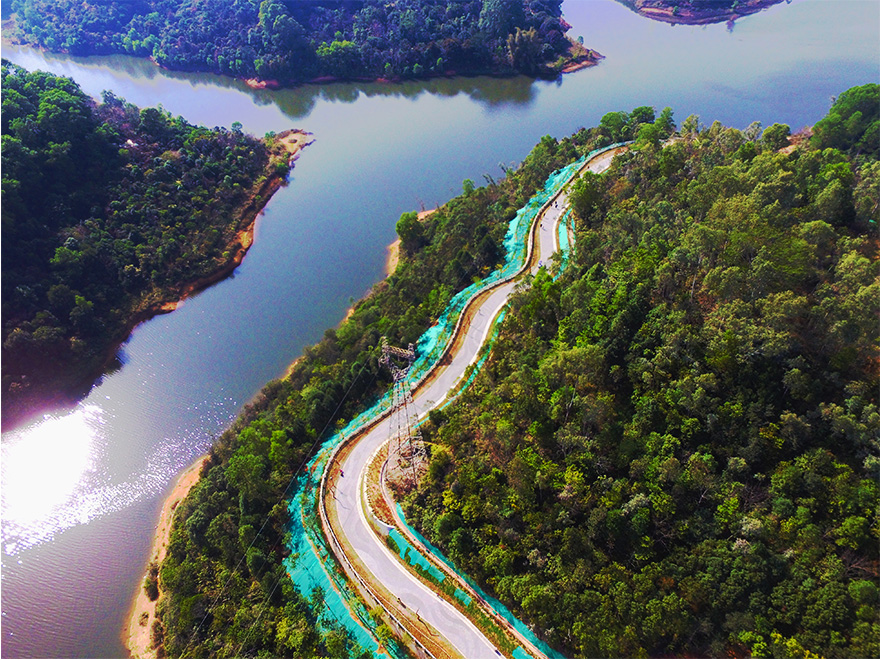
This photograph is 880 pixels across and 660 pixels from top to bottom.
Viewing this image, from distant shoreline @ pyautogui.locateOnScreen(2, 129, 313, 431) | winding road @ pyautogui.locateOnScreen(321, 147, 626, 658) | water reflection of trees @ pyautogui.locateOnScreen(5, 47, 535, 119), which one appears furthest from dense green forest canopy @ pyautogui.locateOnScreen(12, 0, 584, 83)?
winding road @ pyautogui.locateOnScreen(321, 147, 626, 658)

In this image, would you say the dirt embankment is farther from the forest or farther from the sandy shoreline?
the sandy shoreline

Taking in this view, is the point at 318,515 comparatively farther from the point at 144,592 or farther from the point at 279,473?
the point at 144,592

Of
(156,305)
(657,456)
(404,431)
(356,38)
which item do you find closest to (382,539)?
(404,431)

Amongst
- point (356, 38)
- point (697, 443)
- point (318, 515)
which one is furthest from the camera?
point (356, 38)

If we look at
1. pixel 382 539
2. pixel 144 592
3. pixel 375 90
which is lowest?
pixel 144 592

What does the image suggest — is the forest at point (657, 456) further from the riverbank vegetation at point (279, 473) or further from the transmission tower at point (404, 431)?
the transmission tower at point (404, 431)

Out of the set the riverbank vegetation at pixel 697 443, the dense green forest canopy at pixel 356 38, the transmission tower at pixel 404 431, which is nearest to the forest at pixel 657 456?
the riverbank vegetation at pixel 697 443
